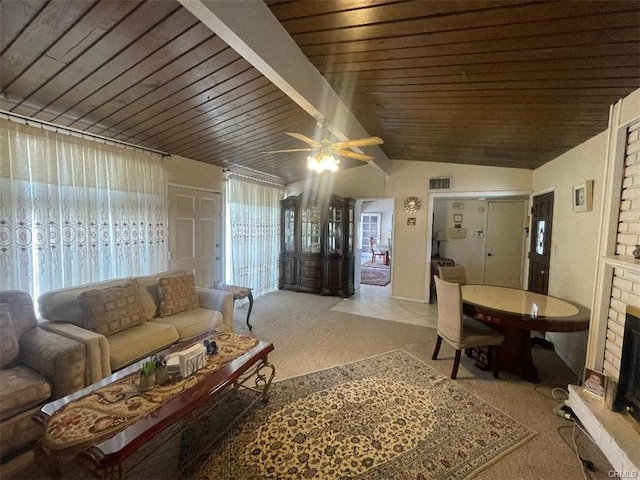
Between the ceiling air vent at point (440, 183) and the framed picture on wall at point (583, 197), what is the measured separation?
206cm

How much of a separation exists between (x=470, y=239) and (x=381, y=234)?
202 inches

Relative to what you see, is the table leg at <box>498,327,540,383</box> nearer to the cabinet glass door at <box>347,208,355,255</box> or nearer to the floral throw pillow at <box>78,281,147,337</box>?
the cabinet glass door at <box>347,208,355,255</box>

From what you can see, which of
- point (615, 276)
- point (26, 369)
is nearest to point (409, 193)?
point (615, 276)

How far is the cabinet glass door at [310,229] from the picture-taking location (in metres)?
5.64

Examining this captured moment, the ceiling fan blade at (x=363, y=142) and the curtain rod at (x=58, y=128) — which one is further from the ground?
the curtain rod at (x=58, y=128)

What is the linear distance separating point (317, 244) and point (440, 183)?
8.28ft

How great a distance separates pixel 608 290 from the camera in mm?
2174

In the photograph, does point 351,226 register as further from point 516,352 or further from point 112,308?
point 112,308

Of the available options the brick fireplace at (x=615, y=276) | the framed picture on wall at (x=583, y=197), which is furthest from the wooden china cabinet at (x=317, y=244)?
the brick fireplace at (x=615, y=276)

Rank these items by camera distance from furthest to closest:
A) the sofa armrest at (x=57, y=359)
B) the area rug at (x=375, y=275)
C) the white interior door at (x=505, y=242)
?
the area rug at (x=375, y=275), the white interior door at (x=505, y=242), the sofa armrest at (x=57, y=359)

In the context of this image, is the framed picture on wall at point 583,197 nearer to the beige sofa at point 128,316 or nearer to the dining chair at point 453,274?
the dining chair at point 453,274

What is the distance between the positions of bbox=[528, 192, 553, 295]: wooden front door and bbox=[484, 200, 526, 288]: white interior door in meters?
1.31

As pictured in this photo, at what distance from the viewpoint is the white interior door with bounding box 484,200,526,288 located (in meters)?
5.46

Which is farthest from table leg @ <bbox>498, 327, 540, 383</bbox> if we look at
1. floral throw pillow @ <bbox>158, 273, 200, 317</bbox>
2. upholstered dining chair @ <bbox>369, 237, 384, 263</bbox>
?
upholstered dining chair @ <bbox>369, 237, 384, 263</bbox>
